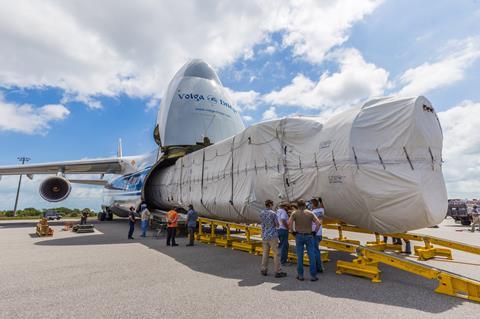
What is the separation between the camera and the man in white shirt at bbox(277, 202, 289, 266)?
259 inches

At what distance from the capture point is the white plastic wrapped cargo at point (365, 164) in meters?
5.68

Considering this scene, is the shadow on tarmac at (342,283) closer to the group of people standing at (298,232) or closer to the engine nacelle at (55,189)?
the group of people standing at (298,232)

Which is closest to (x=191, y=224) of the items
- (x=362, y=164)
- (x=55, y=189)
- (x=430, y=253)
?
(x=362, y=164)

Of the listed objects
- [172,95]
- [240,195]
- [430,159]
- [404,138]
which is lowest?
[240,195]

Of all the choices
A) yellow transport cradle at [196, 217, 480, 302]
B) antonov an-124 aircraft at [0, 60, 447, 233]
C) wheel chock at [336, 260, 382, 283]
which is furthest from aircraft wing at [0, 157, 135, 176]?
wheel chock at [336, 260, 382, 283]

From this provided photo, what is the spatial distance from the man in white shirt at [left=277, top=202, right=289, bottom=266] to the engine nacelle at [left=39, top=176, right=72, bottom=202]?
15441 millimetres

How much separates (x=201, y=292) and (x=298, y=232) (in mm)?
2135

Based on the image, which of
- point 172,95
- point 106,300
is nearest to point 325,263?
point 106,300

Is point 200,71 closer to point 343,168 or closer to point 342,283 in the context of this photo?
point 343,168

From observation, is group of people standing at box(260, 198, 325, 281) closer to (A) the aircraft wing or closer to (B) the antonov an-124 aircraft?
(B) the antonov an-124 aircraft

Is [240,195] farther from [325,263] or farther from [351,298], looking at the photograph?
[351,298]

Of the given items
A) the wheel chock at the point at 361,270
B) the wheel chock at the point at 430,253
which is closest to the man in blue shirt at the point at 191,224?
the wheel chock at the point at 361,270

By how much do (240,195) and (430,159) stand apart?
481cm

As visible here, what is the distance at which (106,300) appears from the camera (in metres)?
4.37
